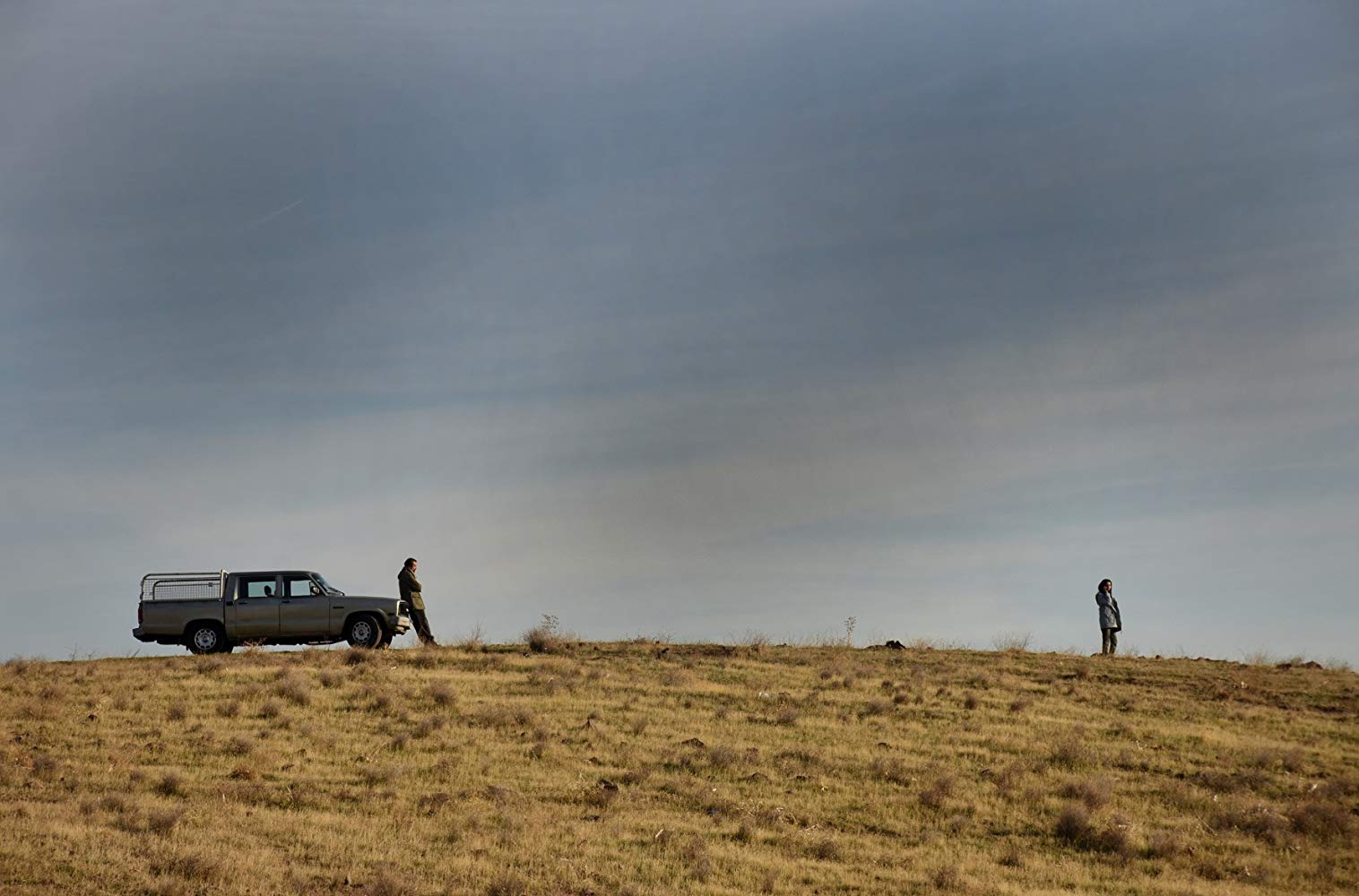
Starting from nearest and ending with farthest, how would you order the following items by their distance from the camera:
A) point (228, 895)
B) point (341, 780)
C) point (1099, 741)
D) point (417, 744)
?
1. point (228, 895)
2. point (341, 780)
3. point (417, 744)
4. point (1099, 741)

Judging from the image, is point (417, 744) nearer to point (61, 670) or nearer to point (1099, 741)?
point (61, 670)

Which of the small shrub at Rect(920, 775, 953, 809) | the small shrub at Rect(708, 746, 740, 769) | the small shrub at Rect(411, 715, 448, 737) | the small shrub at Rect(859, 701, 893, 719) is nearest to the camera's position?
the small shrub at Rect(920, 775, 953, 809)

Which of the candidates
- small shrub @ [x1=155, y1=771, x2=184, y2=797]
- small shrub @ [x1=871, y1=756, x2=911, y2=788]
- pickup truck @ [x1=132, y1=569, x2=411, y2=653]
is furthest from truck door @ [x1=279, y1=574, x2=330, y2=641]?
small shrub @ [x1=871, y1=756, x2=911, y2=788]

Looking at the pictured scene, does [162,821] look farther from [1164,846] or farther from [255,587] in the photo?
[1164,846]

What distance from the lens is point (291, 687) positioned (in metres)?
25.2

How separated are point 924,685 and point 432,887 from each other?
55.2ft

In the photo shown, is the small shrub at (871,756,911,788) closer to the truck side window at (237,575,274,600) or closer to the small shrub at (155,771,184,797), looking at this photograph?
the small shrub at (155,771,184,797)

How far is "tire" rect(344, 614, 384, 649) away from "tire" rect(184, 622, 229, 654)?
10.1ft

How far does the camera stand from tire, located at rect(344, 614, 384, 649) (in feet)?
99.8

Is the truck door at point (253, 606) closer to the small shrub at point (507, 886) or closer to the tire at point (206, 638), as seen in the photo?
the tire at point (206, 638)

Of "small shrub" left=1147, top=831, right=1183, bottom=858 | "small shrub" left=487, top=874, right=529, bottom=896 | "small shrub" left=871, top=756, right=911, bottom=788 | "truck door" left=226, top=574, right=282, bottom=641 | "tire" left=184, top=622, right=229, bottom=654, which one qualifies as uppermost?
"truck door" left=226, top=574, right=282, bottom=641

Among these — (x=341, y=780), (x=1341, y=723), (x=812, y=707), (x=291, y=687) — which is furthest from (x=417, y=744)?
(x=1341, y=723)

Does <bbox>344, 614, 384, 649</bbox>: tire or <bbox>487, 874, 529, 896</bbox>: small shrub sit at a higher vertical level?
<bbox>344, 614, 384, 649</bbox>: tire

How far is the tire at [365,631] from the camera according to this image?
1197 inches
